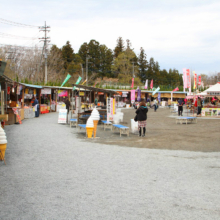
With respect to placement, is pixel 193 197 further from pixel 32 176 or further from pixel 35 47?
pixel 35 47

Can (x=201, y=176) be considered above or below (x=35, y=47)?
below

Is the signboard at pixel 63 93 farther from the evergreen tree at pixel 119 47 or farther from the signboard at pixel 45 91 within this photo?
the evergreen tree at pixel 119 47

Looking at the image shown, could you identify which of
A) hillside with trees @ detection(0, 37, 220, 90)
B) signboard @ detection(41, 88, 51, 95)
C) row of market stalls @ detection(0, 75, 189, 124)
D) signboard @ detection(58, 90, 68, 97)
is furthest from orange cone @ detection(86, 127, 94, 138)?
hillside with trees @ detection(0, 37, 220, 90)

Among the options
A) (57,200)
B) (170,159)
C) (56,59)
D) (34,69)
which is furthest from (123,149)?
(56,59)

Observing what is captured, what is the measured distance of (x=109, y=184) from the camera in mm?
5457

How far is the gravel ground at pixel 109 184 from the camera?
4.12 m

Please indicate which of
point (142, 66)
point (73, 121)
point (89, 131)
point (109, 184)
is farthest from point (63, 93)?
point (142, 66)

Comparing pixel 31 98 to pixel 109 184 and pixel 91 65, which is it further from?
pixel 91 65

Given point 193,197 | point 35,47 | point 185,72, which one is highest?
point 35,47

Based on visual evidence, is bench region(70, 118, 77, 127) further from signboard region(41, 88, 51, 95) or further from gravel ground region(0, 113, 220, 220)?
signboard region(41, 88, 51, 95)

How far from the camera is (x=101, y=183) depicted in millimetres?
5516

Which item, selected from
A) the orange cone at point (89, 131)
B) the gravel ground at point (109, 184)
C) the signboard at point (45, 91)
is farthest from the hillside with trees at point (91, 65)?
the gravel ground at point (109, 184)

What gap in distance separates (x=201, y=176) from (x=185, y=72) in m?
21.2

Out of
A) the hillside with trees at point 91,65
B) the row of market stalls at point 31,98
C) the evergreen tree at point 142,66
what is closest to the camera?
the row of market stalls at point 31,98
